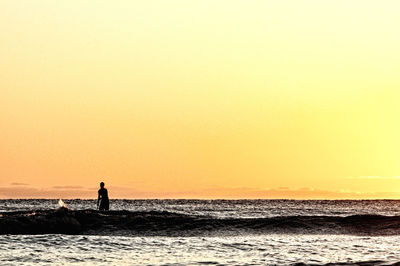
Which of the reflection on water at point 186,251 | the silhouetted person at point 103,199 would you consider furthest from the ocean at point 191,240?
the silhouetted person at point 103,199

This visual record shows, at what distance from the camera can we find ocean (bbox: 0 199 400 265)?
1908 cm

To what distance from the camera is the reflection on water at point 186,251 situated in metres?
18.9

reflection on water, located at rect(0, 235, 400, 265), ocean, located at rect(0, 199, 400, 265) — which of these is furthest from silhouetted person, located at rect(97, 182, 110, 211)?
reflection on water, located at rect(0, 235, 400, 265)

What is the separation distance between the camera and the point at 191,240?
2514cm

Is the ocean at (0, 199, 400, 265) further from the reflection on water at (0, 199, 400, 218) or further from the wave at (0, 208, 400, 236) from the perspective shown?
the reflection on water at (0, 199, 400, 218)

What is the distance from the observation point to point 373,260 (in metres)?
18.7

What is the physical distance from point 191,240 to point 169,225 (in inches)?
286

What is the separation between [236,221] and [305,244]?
9.48m

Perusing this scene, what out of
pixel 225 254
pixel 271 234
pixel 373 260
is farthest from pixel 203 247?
pixel 271 234

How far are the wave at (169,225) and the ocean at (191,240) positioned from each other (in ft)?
0.14

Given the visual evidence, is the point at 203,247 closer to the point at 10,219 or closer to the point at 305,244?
the point at 305,244

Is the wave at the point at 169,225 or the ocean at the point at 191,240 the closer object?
the ocean at the point at 191,240

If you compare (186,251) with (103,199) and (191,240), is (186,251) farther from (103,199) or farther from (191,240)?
(103,199)

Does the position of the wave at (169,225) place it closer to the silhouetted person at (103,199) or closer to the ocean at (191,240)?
the ocean at (191,240)
